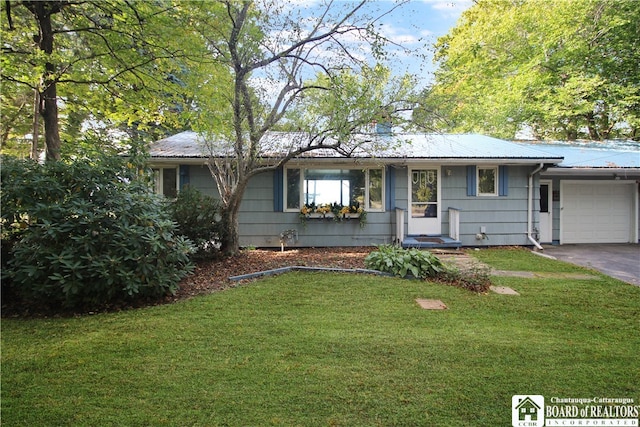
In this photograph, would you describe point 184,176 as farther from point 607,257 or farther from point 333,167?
point 607,257

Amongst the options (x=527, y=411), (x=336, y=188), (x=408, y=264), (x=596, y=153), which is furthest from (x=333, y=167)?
(x=596, y=153)

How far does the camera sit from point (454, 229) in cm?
869

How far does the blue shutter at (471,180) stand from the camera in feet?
29.0

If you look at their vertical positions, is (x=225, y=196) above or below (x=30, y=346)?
above

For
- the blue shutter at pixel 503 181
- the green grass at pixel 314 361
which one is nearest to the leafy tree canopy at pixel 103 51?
the green grass at pixel 314 361

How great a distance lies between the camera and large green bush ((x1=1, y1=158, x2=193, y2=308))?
12.2 ft

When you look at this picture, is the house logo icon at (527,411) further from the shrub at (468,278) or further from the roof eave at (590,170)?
the roof eave at (590,170)

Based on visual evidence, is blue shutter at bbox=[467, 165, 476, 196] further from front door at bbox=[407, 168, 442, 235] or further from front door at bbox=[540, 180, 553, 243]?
front door at bbox=[540, 180, 553, 243]

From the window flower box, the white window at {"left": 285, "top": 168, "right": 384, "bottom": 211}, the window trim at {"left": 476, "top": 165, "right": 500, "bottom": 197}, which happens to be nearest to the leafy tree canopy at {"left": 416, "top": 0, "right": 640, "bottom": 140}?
the window trim at {"left": 476, "top": 165, "right": 500, "bottom": 197}

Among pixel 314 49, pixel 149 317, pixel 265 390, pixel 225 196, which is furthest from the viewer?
pixel 225 196

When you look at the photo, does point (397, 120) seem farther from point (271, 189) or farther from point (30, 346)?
point (30, 346)

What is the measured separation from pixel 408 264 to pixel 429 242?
309 centimetres

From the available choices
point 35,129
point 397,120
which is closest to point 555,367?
point 397,120

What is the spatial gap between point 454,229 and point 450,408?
23.6 ft
